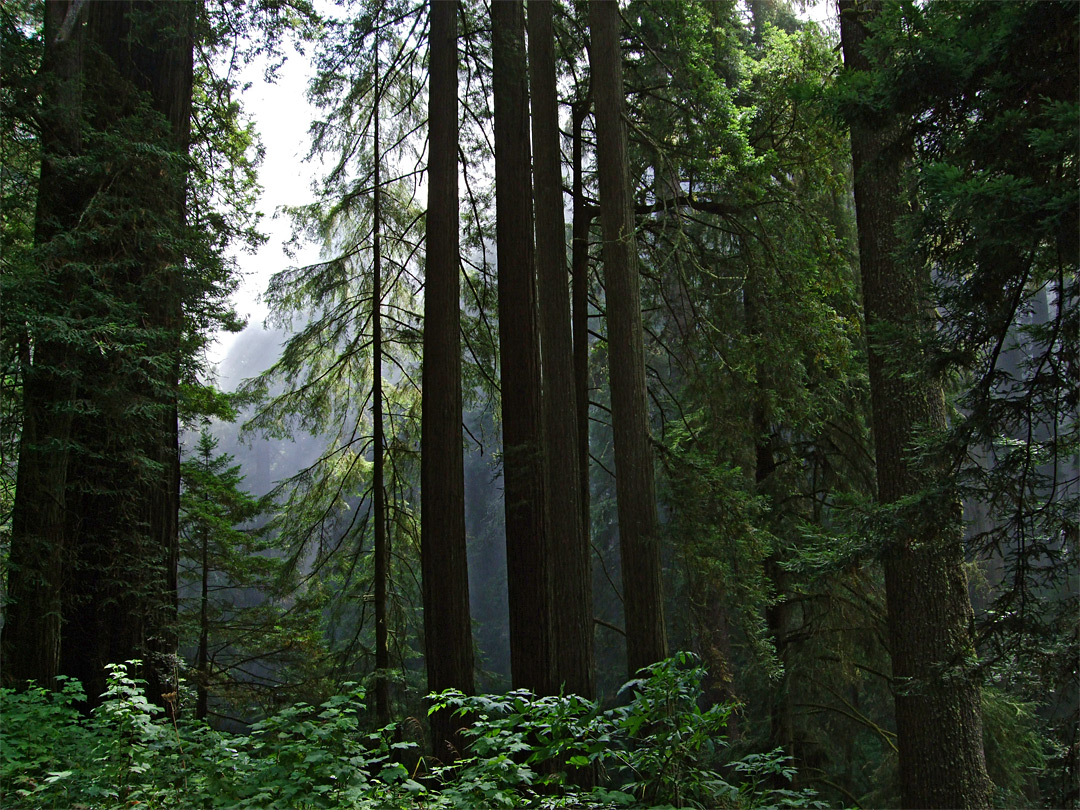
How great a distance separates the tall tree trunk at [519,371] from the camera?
7.47 metres

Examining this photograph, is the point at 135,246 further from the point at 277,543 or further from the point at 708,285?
the point at 708,285

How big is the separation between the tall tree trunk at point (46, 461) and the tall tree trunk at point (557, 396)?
4.29 metres

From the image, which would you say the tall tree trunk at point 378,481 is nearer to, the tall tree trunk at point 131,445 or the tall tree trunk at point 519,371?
the tall tree trunk at point 519,371

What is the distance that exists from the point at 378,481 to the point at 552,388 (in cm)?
408

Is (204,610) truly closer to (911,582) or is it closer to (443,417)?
(443,417)

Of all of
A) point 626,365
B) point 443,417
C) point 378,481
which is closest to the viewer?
point 626,365

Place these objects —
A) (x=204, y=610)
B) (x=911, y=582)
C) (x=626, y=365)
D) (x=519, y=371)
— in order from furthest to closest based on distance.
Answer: (x=204, y=610), (x=519, y=371), (x=626, y=365), (x=911, y=582)

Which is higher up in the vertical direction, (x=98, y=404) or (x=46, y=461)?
(x=98, y=404)

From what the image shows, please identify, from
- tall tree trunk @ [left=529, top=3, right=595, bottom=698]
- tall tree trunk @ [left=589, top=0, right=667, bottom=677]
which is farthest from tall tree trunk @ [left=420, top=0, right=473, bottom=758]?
Answer: tall tree trunk @ [left=589, top=0, right=667, bottom=677]

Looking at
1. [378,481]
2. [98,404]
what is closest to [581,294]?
[378,481]

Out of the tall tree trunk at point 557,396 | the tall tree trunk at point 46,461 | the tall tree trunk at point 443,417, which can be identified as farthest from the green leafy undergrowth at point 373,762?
the tall tree trunk at point 557,396

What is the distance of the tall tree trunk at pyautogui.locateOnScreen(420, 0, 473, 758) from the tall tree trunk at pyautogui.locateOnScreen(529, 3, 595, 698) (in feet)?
3.20

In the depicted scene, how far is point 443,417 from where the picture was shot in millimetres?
7816

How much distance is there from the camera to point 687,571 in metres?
7.95
